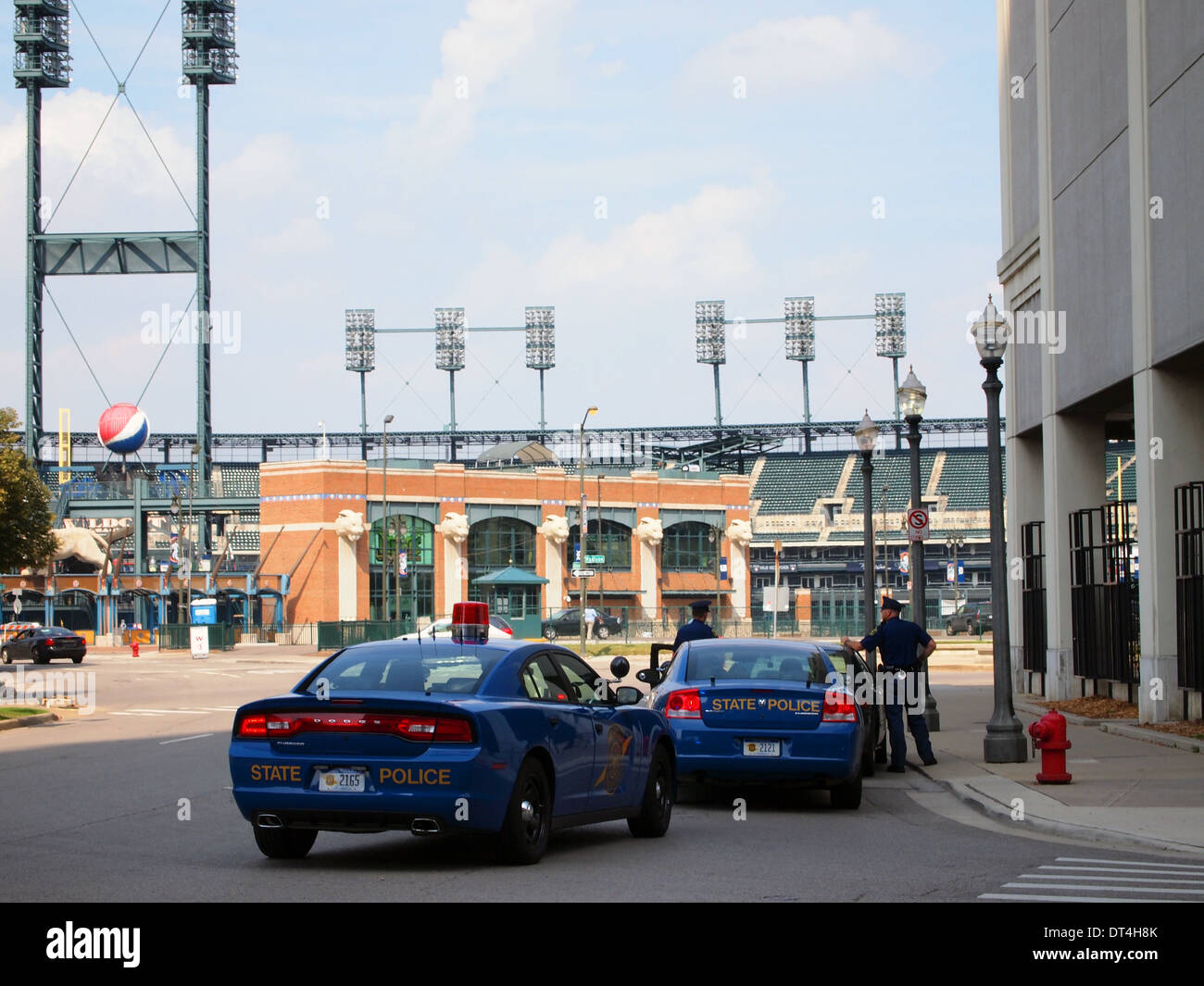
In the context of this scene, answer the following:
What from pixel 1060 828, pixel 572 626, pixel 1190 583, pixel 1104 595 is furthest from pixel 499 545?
pixel 1060 828

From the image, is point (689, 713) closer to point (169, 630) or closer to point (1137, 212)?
point (1137, 212)

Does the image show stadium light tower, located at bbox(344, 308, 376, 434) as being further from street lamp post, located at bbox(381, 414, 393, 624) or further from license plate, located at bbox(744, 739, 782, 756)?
license plate, located at bbox(744, 739, 782, 756)

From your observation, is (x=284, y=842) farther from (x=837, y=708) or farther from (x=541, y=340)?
(x=541, y=340)

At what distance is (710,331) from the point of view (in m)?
122

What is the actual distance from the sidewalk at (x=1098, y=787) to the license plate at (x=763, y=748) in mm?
1902

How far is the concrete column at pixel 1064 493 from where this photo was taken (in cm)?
2641

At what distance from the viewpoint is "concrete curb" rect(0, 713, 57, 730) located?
24.5 meters

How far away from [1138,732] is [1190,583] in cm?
210

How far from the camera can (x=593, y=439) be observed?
4611 inches

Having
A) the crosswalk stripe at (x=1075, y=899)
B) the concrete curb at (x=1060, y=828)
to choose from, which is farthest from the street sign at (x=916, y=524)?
the crosswalk stripe at (x=1075, y=899)

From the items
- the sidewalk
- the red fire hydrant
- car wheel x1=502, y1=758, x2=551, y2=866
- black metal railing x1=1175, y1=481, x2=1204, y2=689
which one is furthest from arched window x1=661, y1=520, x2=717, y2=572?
car wheel x1=502, y1=758, x2=551, y2=866

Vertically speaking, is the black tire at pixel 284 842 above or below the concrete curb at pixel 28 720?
above

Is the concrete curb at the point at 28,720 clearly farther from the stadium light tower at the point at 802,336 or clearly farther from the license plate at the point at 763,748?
the stadium light tower at the point at 802,336
